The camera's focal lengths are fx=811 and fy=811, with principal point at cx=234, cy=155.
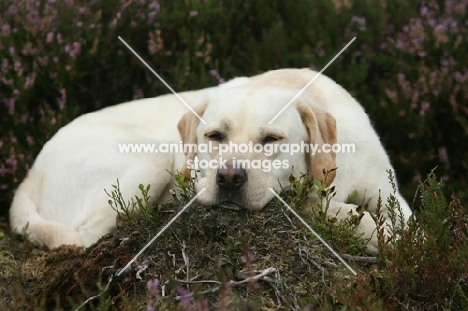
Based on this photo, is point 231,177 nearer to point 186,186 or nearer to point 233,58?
point 186,186

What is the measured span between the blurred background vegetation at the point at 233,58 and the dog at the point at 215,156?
0.70 meters

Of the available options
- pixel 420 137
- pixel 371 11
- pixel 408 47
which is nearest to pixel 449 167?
pixel 420 137

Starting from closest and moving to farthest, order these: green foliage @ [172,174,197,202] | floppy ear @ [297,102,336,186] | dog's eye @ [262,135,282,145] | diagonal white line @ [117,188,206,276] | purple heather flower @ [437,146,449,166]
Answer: diagonal white line @ [117,188,206,276] < green foliage @ [172,174,197,202] < dog's eye @ [262,135,282,145] < floppy ear @ [297,102,336,186] < purple heather flower @ [437,146,449,166]

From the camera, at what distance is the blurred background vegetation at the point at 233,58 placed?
20.7ft

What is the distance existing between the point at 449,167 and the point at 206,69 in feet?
7.12

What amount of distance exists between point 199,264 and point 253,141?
78cm

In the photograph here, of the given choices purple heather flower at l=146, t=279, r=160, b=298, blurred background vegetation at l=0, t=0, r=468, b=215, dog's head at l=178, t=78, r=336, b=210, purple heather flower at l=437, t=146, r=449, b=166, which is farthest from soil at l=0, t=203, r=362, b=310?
purple heather flower at l=437, t=146, r=449, b=166

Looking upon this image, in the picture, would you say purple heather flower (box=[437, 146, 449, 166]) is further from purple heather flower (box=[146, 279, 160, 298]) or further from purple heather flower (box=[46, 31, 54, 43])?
purple heather flower (box=[146, 279, 160, 298])

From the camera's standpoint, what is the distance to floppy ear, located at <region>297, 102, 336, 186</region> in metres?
4.43

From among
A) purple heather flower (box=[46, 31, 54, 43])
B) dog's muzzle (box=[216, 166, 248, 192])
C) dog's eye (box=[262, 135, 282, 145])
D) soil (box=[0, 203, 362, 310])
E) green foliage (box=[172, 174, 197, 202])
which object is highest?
purple heather flower (box=[46, 31, 54, 43])

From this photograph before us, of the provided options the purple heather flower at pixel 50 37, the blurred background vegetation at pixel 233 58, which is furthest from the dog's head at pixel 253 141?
the purple heather flower at pixel 50 37

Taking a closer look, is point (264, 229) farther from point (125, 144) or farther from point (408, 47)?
point (408, 47)

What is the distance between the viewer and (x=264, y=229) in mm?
3990

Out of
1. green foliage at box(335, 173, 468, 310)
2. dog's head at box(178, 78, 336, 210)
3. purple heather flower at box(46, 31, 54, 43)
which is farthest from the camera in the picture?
purple heather flower at box(46, 31, 54, 43)
